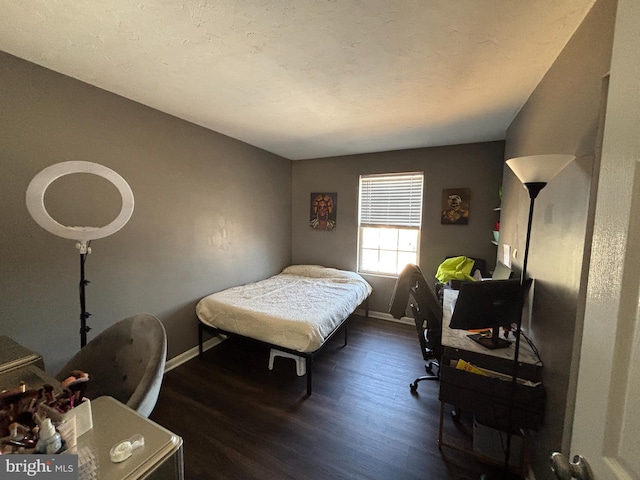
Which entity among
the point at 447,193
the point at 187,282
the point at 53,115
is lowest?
the point at 187,282

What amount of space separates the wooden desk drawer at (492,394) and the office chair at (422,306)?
0.40 meters

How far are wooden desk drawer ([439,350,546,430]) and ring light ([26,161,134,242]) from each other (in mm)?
2149

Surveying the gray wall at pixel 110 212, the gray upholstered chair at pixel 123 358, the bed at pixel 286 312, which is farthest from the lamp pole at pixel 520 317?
the gray wall at pixel 110 212

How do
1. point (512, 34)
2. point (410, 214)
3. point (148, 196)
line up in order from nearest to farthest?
point (512, 34)
point (148, 196)
point (410, 214)

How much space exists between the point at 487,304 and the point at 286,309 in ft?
5.37

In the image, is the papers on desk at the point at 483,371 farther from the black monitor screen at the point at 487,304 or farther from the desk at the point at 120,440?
the desk at the point at 120,440

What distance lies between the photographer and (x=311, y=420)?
1801 millimetres

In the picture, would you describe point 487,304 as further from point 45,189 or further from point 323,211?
point 323,211

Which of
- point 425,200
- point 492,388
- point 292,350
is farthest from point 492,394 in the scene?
point 425,200

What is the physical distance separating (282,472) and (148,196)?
2329 mm

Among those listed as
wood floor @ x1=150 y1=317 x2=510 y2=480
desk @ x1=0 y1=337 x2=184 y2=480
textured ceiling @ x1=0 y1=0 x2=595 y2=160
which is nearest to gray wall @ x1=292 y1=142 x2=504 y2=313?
textured ceiling @ x1=0 y1=0 x2=595 y2=160

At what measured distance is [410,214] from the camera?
3.49 m

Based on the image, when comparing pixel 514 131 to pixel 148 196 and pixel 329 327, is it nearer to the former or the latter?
pixel 329 327

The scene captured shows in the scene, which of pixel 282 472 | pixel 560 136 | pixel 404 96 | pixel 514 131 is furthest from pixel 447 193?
pixel 282 472
